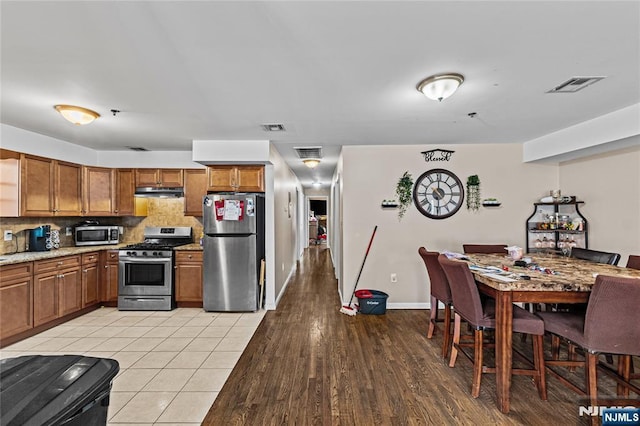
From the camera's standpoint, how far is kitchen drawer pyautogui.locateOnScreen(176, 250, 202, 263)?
4320 millimetres

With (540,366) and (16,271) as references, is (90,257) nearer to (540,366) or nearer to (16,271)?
(16,271)

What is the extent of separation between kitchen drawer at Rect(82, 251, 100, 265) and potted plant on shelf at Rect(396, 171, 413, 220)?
14.6ft

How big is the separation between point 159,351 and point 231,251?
147 cm

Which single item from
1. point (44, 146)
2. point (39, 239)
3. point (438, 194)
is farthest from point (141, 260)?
point (438, 194)

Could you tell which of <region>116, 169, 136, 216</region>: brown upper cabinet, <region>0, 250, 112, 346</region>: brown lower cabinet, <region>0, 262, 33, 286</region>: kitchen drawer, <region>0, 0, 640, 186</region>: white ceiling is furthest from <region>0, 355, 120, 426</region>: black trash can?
<region>116, 169, 136, 216</region>: brown upper cabinet

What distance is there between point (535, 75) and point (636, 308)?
1.71 metres

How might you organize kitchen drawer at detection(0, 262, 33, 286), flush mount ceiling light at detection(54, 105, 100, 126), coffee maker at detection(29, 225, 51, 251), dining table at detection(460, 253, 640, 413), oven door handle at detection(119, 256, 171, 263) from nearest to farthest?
dining table at detection(460, 253, 640, 413), flush mount ceiling light at detection(54, 105, 100, 126), kitchen drawer at detection(0, 262, 33, 286), coffee maker at detection(29, 225, 51, 251), oven door handle at detection(119, 256, 171, 263)

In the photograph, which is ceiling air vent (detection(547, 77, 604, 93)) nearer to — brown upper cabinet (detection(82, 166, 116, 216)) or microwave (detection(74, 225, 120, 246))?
brown upper cabinet (detection(82, 166, 116, 216))

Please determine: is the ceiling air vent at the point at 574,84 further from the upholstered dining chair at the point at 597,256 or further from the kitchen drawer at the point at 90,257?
the kitchen drawer at the point at 90,257

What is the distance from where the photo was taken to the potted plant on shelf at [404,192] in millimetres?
4344

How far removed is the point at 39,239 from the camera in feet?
12.6

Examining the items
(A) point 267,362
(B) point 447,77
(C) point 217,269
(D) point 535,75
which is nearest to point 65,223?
(C) point 217,269

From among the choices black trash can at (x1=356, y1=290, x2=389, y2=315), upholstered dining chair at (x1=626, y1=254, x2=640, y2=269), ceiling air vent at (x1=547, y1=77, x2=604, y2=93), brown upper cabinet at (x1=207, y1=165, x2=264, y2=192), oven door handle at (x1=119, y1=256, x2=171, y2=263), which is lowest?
black trash can at (x1=356, y1=290, x2=389, y2=315)

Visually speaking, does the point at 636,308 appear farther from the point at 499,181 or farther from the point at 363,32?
the point at 499,181
